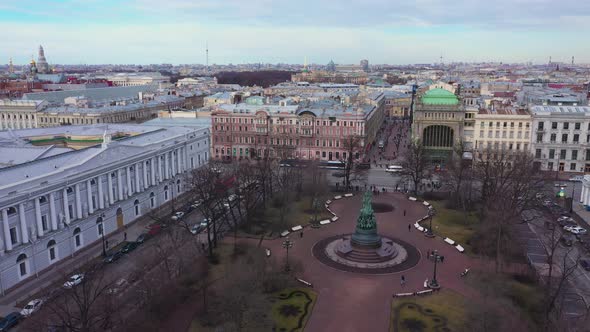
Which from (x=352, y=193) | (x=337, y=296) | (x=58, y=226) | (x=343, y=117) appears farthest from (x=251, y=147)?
(x=337, y=296)

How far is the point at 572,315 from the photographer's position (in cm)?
3597

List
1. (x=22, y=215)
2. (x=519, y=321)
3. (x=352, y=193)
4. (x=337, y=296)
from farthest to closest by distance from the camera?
1. (x=352, y=193)
2. (x=22, y=215)
3. (x=337, y=296)
4. (x=519, y=321)

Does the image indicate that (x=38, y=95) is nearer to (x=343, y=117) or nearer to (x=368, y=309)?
(x=343, y=117)

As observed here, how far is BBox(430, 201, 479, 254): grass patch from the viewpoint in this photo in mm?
53197

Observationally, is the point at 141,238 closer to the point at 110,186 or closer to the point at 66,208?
the point at 110,186

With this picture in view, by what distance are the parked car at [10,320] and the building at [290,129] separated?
5906cm

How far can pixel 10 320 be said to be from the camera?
35188 mm

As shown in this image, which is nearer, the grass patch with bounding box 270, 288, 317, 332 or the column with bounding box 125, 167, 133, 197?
the grass patch with bounding box 270, 288, 317, 332

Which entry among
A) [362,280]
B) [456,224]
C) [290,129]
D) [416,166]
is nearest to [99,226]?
[362,280]

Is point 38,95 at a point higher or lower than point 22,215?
higher

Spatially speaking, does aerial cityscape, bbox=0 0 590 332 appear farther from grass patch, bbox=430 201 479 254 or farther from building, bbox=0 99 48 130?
building, bbox=0 99 48 130

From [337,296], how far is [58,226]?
28.6 m

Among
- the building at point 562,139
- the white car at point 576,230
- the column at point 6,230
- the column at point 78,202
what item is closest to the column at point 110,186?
the column at point 78,202

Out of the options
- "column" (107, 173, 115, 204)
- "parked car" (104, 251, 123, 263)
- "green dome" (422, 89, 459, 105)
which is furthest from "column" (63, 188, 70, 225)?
"green dome" (422, 89, 459, 105)
